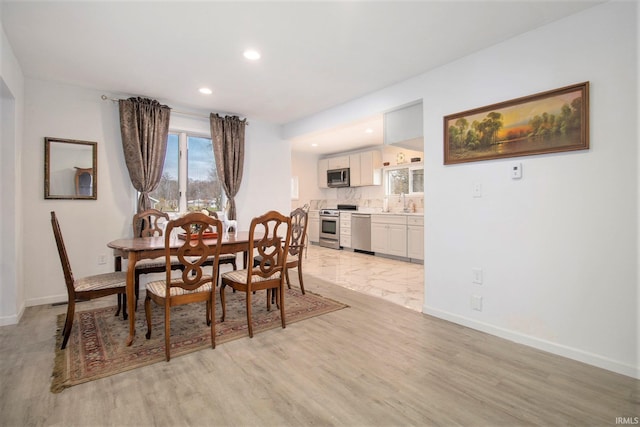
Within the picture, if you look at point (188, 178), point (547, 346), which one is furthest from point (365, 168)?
point (547, 346)

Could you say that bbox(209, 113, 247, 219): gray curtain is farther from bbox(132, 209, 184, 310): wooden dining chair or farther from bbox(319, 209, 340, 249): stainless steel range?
bbox(319, 209, 340, 249): stainless steel range

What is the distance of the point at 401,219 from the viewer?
5750mm

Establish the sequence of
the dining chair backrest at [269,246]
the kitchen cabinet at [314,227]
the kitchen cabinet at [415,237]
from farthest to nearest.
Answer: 1. the kitchen cabinet at [314,227]
2. the kitchen cabinet at [415,237]
3. the dining chair backrest at [269,246]

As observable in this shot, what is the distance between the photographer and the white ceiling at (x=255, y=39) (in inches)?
83.3

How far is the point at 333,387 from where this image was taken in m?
1.86

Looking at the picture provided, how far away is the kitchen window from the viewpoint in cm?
638

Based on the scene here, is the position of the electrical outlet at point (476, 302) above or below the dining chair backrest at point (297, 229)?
below

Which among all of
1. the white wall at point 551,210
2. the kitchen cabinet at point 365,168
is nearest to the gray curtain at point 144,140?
the white wall at point 551,210

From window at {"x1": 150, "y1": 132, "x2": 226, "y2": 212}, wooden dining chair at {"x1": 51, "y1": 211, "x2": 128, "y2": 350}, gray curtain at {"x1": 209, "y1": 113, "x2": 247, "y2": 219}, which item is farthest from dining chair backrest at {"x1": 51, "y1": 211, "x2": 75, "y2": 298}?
gray curtain at {"x1": 209, "y1": 113, "x2": 247, "y2": 219}

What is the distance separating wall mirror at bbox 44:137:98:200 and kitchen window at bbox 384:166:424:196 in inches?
209

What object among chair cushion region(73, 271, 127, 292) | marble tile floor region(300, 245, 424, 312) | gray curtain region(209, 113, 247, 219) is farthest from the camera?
gray curtain region(209, 113, 247, 219)

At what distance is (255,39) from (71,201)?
2.78 metres

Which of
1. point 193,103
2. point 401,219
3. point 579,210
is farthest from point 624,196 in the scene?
point 193,103

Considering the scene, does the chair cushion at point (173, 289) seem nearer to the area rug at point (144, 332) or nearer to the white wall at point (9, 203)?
the area rug at point (144, 332)
